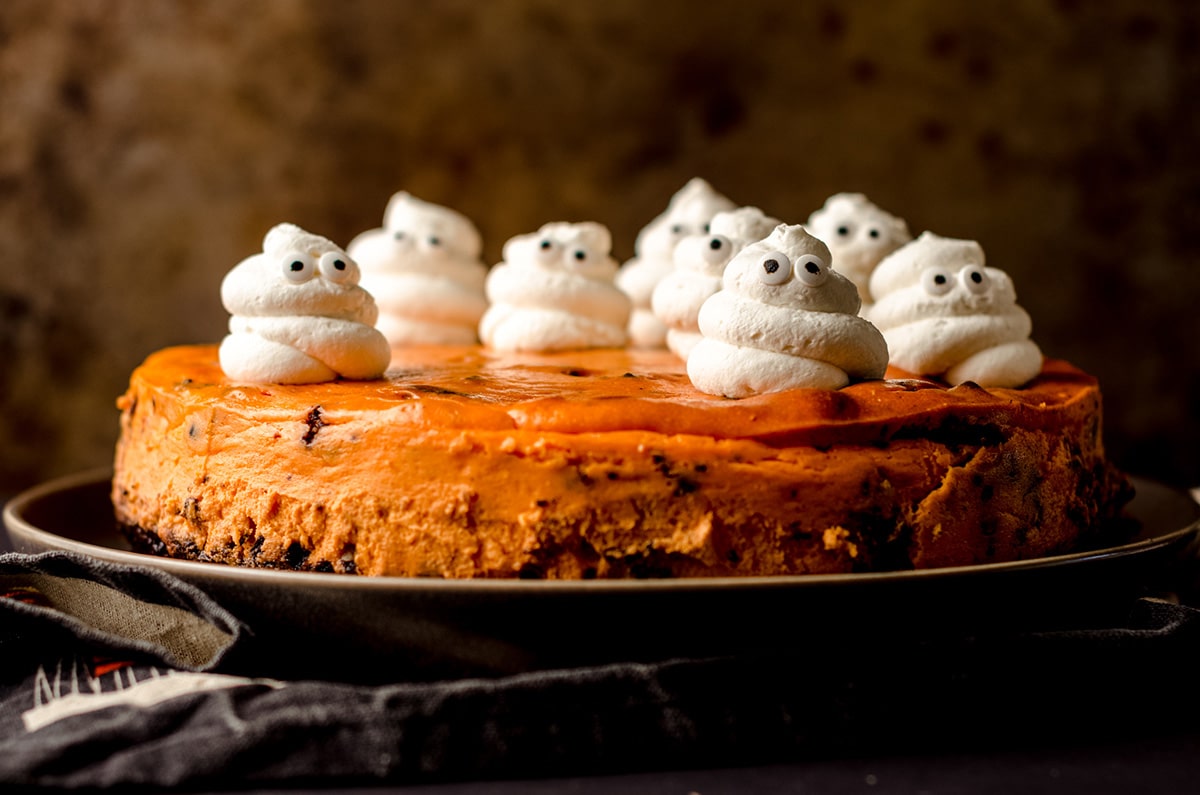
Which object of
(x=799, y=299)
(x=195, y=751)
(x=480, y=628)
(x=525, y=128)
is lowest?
(x=195, y=751)

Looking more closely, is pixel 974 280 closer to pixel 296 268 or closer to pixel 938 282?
pixel 938 282

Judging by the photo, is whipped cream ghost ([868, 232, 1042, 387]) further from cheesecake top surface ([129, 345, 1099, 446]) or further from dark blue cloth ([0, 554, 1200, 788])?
dark blue cloth ([0, 554, 1200, 788])

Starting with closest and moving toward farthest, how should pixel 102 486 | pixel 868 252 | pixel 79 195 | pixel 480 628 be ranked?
1. pixel 480 628
2. pixel 868 252
3. pixel 102 486
4. pixel 79 195

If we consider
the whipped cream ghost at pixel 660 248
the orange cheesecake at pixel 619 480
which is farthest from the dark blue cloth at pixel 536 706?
the whipped cream ghost at pixel 660 248

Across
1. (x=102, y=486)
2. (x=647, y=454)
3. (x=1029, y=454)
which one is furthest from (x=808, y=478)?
(x=102, y=486)

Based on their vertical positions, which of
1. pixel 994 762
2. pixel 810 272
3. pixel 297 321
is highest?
pixel 810 272

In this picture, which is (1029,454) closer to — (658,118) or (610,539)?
(610,539)

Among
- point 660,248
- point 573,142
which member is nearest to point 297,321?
point 660,248
